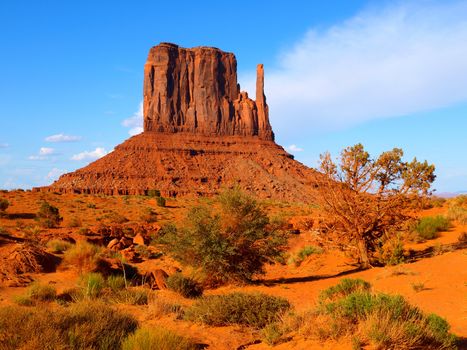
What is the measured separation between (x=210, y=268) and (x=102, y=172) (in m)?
76.0

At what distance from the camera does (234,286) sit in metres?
14.4

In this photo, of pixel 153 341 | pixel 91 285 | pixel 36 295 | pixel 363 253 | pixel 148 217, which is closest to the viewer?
pixel 153 341

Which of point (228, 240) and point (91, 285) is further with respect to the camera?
point (228, 240)

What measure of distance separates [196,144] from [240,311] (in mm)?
95398

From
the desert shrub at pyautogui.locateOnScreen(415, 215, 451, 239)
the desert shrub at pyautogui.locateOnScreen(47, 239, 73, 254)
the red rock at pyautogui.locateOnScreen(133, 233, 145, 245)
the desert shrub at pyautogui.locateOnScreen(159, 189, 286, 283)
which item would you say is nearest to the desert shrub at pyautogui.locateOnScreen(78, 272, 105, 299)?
the desert shrub at pyautogui.locateOnScreen(159, 189, 286, 283)

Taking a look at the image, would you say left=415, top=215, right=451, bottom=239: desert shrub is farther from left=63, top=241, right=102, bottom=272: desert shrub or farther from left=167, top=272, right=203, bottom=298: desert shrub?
left=63, top=241, right=102, bottom=272: desert shrub

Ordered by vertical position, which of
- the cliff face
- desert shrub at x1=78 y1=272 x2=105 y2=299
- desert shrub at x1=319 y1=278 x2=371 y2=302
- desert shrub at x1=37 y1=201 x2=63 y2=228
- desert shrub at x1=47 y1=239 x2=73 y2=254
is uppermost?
the cliff face

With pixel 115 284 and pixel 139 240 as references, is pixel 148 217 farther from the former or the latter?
pixel 115 284

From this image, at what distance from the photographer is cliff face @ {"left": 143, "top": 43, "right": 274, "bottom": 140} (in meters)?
109

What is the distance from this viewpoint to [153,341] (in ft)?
18.0

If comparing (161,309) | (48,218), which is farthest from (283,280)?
(48,218)

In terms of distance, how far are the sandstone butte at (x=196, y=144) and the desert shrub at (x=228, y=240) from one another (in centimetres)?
6186

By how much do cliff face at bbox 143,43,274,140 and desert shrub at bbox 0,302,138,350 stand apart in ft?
331

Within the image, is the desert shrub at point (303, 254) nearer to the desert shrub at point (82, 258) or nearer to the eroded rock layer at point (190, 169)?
the desert shrub at point (82, 258)
